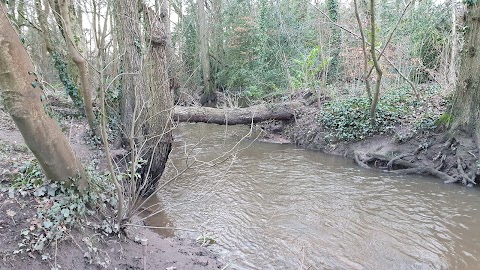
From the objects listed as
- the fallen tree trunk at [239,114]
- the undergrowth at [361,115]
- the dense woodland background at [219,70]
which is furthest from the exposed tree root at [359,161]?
the fallen tree trunk at [239,114]

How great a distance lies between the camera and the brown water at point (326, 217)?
4.36m

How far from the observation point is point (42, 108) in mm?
3145

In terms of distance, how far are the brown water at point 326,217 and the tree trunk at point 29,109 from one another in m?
1.47

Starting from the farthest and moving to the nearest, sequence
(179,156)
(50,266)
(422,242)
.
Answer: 1. (179,156)
2. (422,242)
3. (50,266)

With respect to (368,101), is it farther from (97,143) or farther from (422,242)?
(97,143)

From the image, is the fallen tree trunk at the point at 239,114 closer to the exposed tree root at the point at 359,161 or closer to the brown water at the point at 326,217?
the brown water at the point at 326,217

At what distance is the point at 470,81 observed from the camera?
730 centimetres

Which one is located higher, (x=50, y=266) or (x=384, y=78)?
(x=384, y=78)

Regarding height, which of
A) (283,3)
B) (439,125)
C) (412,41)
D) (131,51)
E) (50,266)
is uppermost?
(283,3)

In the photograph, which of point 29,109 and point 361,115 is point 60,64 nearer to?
point 29,109

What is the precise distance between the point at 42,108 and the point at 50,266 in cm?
143

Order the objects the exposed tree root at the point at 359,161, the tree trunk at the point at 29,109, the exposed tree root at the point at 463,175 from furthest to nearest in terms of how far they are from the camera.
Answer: the exposed tree root at the point at 359,161 → the exposed tree root at the point at 463,175 → the tree trunk at the point at 29,109

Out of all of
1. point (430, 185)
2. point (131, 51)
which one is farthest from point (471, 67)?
point (131, 51)

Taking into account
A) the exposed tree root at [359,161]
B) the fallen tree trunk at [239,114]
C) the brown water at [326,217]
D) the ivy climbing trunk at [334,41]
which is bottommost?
the brown water at [326,217]
